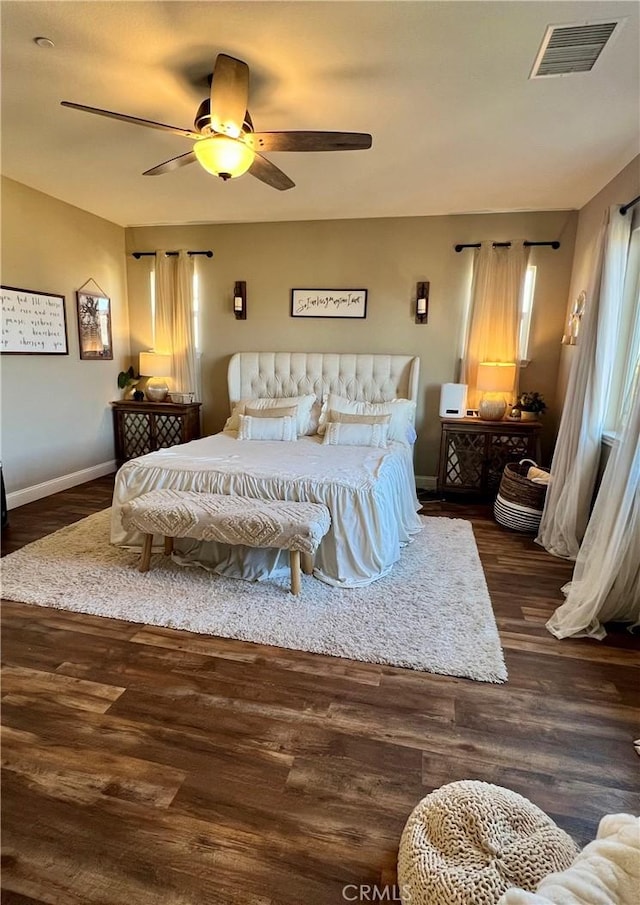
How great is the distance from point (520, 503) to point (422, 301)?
2280mm

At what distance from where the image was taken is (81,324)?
189 inches

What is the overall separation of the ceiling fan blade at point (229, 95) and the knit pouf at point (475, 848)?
2.75 m

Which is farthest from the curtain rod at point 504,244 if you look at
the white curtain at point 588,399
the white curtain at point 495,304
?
the white curtain at point 588,399

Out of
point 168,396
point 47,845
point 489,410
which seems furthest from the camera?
point 168,396

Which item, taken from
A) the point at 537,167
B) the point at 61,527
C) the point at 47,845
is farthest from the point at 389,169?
the point at 47,845

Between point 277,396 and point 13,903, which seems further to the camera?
point 277,396

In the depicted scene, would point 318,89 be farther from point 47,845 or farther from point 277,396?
point 47,845

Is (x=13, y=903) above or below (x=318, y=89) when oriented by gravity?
below

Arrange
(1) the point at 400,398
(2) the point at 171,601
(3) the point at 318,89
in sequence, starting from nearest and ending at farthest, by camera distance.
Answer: (3) the point at 318,89 → (2) the point at 171,601 → (1) the point at 400,398

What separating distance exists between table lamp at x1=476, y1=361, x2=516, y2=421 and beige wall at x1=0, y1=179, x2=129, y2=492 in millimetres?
4093

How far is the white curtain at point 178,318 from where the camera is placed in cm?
522

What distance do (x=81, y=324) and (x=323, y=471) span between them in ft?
11.0

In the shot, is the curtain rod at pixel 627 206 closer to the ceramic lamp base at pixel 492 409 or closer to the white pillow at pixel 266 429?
the ceramic lamp base at pixel 492 409

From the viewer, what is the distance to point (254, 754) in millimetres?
1640
